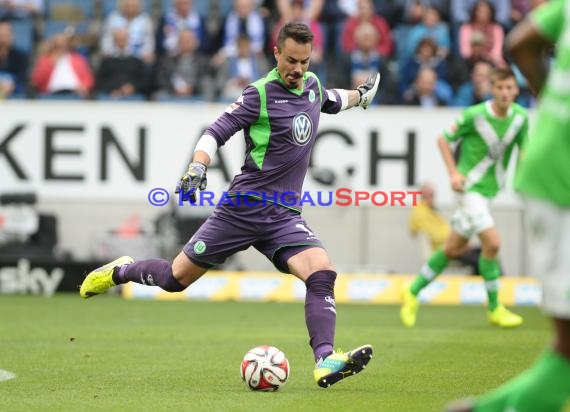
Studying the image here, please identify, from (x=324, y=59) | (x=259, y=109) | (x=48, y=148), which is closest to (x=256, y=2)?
(x=324, y=59)

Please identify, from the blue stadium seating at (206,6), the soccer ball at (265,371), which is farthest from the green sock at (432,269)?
the blue stadium seating at (206,6)

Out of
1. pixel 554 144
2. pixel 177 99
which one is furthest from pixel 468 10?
pixel 554 144

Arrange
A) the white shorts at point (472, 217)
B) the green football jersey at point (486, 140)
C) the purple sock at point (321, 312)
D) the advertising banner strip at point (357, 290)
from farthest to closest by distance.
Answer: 1. the advertising banner strip at point (357, 290)
2. the green football jersey at point (486, 140)
3. the white shorts at point (472, 217)
4. the purple sock at point (321, 312)

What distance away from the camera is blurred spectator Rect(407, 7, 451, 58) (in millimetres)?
20000

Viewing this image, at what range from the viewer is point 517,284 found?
17906 millimetres

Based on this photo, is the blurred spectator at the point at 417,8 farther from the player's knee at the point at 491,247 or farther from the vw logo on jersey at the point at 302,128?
the vw logo on jersey at the point at 302,128

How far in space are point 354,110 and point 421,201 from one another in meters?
1.68

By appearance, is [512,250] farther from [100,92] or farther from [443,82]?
[100,92]

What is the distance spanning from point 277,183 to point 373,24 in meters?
11.6

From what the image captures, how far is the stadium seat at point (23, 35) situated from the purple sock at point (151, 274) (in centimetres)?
1204

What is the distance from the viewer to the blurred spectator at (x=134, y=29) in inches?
792

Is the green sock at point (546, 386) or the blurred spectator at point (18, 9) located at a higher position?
the blurred spectator at point (18, 9)

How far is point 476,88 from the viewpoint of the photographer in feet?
61.9

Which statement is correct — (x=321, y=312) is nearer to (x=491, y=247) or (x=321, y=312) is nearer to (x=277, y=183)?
(x=277, y=183)
